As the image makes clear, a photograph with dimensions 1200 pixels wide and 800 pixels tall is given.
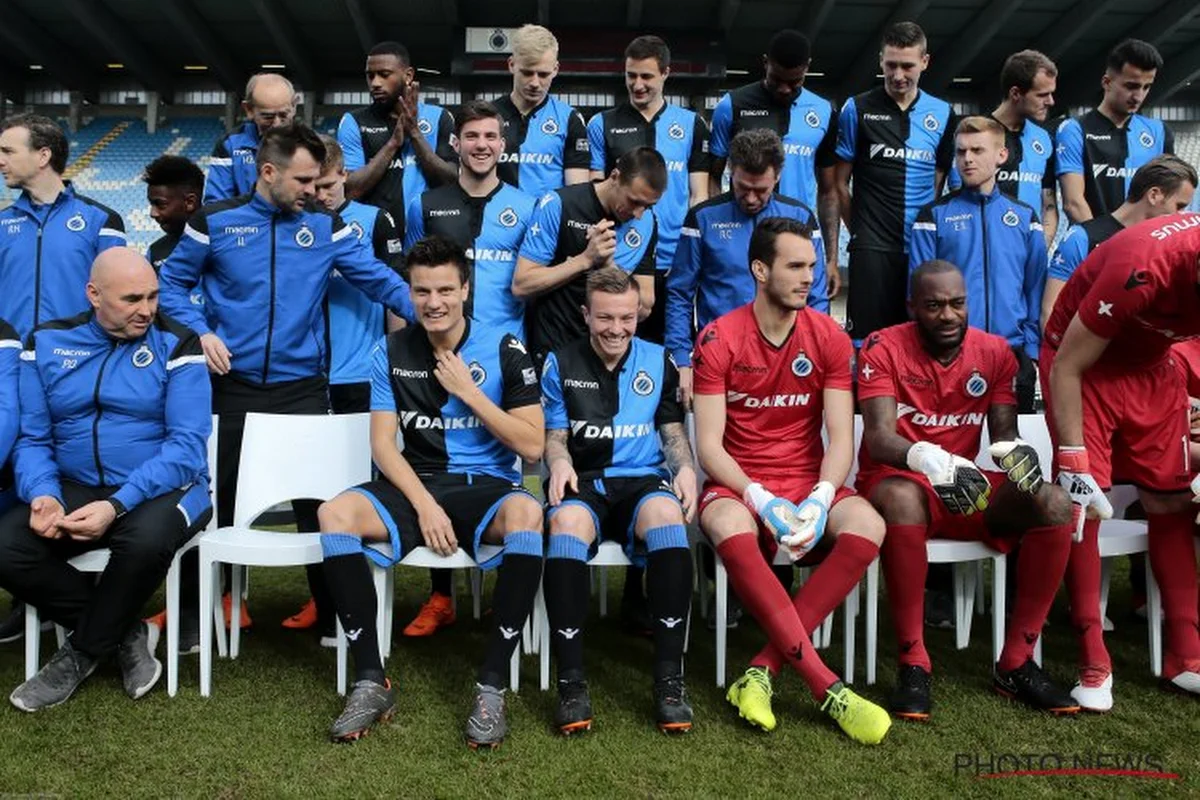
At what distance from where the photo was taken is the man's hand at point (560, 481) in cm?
327

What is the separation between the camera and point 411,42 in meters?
15.7

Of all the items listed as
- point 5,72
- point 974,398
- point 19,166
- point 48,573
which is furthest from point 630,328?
point 5,72

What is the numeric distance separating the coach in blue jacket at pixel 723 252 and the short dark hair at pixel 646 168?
41 cm

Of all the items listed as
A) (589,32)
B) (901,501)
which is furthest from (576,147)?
(589,32)

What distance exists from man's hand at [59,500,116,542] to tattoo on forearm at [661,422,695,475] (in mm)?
1883

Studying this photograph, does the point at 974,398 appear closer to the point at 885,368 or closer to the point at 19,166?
the point at 885,368

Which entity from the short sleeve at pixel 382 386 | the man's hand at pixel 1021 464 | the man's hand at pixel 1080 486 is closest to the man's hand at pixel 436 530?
the short sleeve at pixel 382 386

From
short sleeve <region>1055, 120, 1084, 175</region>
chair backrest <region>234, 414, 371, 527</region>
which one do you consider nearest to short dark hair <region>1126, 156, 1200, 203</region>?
short sleeve <region>1055, 120, 1084, 175</region>

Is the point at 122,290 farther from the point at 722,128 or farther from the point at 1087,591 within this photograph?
the point at 1087,591

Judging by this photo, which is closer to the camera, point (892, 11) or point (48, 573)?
point (48, 573)

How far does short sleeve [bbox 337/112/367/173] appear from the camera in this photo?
4984 mm

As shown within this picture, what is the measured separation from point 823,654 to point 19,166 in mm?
3825

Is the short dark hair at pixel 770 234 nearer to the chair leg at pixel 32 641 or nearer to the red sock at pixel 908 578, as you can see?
the red sock at pixel 908 578

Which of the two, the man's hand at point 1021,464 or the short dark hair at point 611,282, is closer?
the man's hand at point 1021,464
